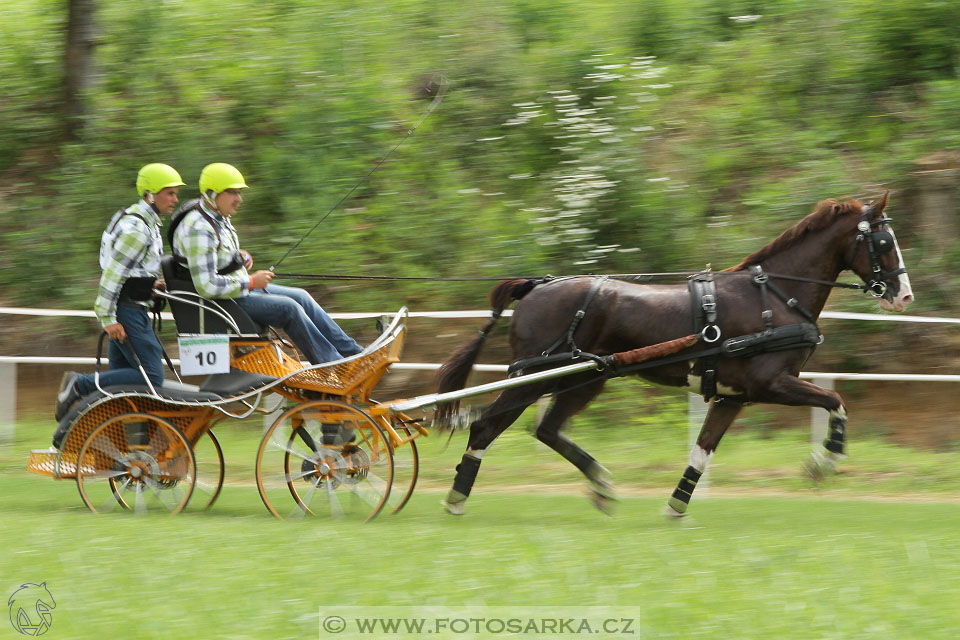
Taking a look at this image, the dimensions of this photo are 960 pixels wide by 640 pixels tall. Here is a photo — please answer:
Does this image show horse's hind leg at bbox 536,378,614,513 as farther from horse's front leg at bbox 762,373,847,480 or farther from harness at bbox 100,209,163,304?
harness at bbox 100,209,163,304

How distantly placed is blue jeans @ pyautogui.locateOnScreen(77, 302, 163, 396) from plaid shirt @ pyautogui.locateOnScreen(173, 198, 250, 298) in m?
Answer: 0.48

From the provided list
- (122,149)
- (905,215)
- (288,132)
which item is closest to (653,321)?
(905,215)

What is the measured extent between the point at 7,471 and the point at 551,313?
4556 millimetres

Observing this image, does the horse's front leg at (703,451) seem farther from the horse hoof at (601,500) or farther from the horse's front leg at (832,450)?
the horse's front leg at (832,450)

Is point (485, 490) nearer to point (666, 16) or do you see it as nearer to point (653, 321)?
point (653, 321)

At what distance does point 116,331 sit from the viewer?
6504mm

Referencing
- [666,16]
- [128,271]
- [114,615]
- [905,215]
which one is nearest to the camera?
[114,615]

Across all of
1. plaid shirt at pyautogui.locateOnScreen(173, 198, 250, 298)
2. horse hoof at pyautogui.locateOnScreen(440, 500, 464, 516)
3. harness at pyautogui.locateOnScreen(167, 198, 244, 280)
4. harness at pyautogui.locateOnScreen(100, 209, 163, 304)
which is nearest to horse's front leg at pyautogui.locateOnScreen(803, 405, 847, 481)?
horse hoof at pyautogui.locateOnScreen(440, 500, 464, 516)

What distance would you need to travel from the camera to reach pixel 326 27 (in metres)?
12.8

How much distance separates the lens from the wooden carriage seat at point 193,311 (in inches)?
257

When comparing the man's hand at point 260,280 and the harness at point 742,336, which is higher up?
the man's hand at point 260,280

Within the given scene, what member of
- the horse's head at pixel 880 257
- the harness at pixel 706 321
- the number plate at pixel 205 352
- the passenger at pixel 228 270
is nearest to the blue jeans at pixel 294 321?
the passenger at pixel 228 270

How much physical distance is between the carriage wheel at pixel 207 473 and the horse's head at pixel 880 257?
4.11 m

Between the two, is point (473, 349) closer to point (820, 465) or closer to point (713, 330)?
point (713, 330)
